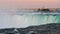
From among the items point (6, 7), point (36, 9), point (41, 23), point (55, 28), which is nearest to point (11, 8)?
point (6, 7)

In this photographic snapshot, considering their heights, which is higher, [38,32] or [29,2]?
[29,2]

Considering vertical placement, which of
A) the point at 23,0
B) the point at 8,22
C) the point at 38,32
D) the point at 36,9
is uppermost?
the point at 23,0

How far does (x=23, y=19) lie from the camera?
137 centimetres

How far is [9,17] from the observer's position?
135cm

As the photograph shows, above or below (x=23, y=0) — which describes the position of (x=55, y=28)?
below

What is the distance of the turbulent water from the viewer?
1.34 metres

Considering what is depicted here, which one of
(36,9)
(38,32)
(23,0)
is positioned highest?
(23,0)

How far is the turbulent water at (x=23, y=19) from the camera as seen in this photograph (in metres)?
1.34

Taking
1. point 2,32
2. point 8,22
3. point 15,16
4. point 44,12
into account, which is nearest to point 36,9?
point 44,12

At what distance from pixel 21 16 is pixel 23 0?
18 centimetres

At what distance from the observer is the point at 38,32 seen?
1.39 metres

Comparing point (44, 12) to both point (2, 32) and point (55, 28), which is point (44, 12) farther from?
point (2, 32)

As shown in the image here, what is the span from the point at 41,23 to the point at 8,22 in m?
0.39

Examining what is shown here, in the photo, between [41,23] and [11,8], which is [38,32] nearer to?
[41,23]
